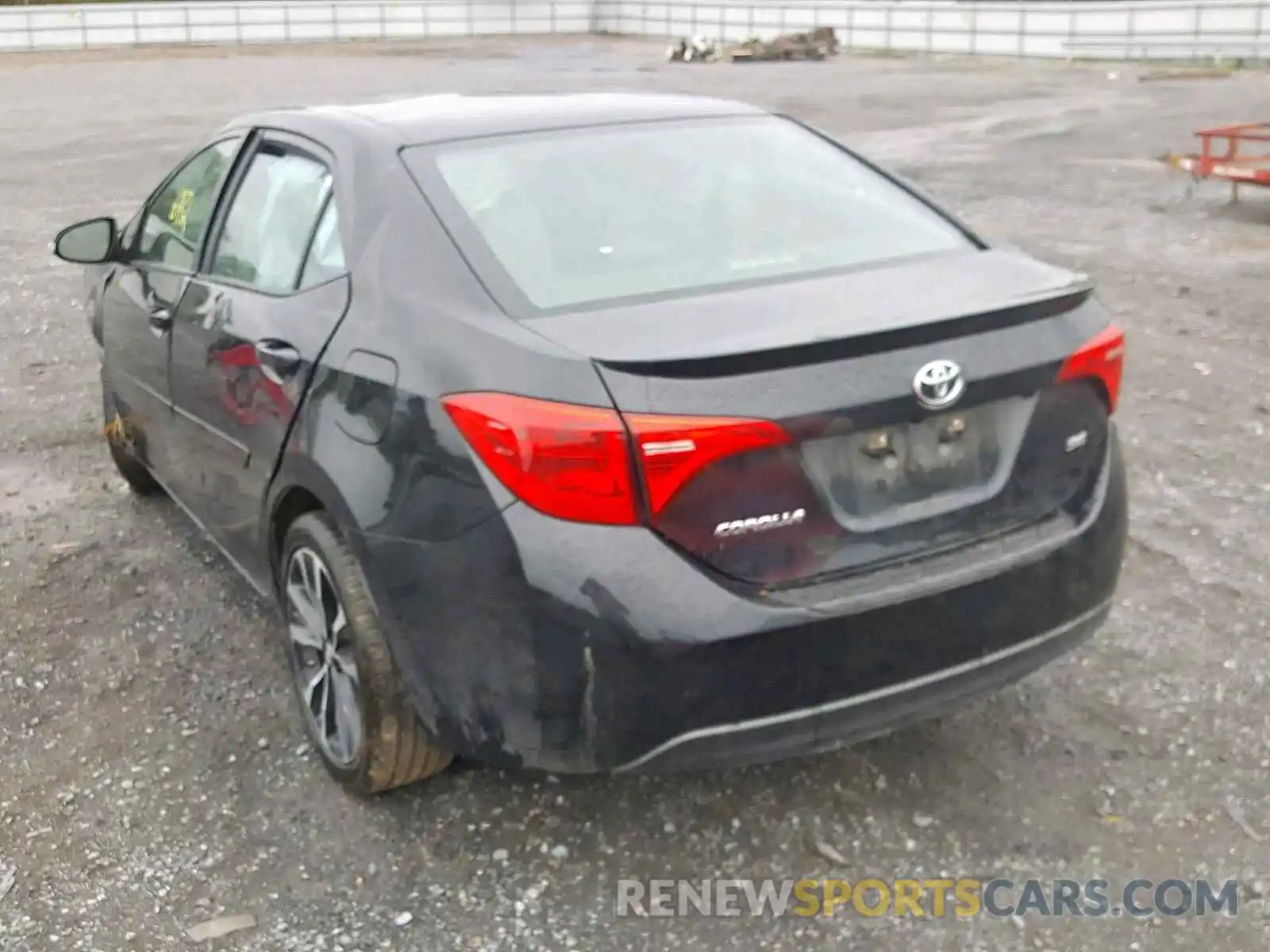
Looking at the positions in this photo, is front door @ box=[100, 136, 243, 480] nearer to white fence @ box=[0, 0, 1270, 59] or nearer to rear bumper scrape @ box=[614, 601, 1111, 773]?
rear bumper scrape @ box=[614, 601, 1111, 773]

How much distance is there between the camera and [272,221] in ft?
12.5

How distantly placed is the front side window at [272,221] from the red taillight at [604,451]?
45.2 inches

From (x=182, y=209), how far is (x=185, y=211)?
56mm

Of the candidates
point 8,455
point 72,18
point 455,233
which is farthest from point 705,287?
point 72,18

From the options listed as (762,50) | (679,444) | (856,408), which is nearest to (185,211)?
(679,444)

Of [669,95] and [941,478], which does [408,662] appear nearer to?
[941,478]

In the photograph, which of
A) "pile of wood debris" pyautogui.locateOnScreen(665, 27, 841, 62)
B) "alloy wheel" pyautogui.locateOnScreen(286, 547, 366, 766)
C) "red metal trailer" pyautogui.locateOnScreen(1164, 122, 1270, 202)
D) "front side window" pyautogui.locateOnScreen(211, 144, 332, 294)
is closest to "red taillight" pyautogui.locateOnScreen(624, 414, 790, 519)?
"alloy wheel" pyautogui.locateOnScreen(286, 547, 366, 766)

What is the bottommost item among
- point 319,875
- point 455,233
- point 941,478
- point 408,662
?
point 319,875

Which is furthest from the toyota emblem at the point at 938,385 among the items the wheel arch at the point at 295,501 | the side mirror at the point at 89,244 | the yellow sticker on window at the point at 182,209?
the side mirror at the point at 89,244

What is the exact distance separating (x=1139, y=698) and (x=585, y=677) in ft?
5.98

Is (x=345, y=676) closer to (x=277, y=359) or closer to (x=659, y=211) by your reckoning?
(x=277, y=359)

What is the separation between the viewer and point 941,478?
2.86 meters

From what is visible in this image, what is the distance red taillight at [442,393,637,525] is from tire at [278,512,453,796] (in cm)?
63

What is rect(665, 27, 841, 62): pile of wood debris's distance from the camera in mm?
30000
